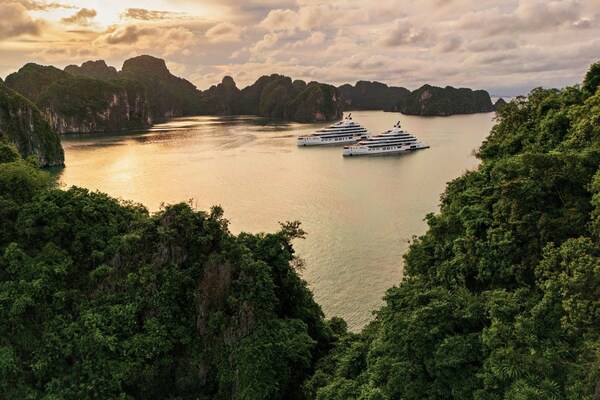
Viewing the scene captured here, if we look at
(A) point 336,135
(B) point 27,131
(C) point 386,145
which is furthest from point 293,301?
(A) point 336,135

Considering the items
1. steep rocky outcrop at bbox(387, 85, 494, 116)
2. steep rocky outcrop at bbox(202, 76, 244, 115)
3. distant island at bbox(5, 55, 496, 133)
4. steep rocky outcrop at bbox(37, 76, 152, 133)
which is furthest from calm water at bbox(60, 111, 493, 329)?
steep rocky outcrop at bbox(202, 76, 244, 115)

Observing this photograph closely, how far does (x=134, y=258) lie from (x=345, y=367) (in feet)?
27.0

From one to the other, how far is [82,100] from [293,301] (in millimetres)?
110908

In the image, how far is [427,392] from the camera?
32.8ft

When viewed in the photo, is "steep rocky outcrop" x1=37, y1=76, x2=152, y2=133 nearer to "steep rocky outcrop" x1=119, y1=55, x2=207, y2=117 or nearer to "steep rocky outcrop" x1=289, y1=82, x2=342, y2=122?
"steep rocky outcrop" x1=119, y1=55, x2=207, y2=117

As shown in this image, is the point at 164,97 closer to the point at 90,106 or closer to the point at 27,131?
the point at 90,106

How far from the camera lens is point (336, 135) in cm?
7862

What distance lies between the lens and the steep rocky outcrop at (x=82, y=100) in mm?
103812

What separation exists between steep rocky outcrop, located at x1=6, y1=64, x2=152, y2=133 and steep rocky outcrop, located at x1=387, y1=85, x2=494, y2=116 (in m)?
103

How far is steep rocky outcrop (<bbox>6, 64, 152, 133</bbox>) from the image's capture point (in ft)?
341

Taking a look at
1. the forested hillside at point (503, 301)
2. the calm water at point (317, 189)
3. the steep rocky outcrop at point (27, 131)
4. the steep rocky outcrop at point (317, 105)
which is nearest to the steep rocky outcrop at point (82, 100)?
the calm water at point (317, 189)

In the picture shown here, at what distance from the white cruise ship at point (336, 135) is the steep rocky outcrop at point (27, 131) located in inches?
1518

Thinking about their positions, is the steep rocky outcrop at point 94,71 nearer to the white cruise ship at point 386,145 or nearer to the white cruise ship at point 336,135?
the white cruise ship at point 336,135

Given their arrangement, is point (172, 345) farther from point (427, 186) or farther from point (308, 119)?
point (308, 119)
